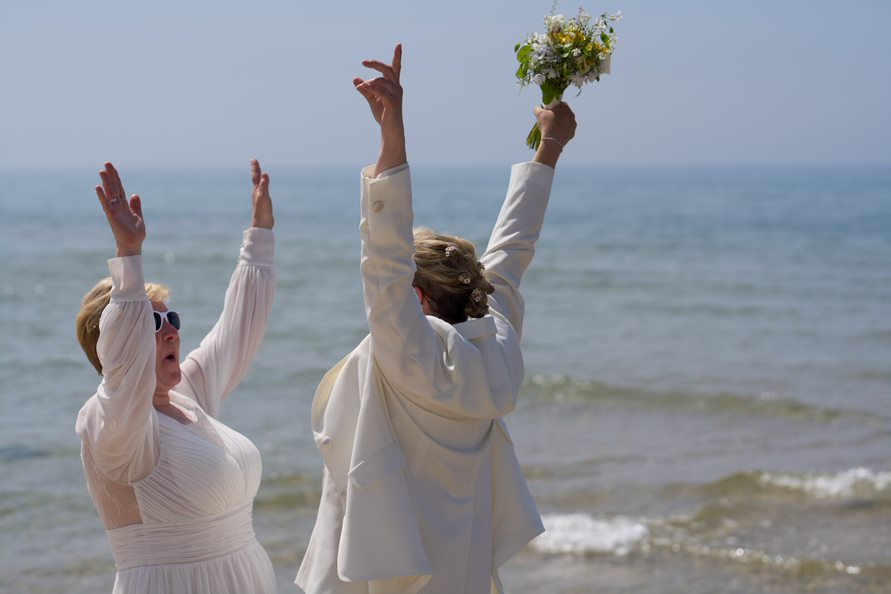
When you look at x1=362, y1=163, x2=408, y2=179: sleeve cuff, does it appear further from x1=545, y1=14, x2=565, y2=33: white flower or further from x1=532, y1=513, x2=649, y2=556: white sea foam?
x1=532, y1=513, x2=649, y2=556: white sea foam

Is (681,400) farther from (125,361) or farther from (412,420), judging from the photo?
(125,361)

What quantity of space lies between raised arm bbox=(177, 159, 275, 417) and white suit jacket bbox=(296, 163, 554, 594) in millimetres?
782

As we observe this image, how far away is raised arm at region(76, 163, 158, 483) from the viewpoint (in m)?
2.78

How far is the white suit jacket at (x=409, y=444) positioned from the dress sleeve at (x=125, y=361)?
1.55 ft

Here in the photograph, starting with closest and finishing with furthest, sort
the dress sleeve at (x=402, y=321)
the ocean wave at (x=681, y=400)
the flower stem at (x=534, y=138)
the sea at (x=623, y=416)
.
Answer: the dress sleeve at (x=402, y=321)
the flower stem at (x=534, y=138)
the sea at (x=623, y=416)
the ocean wave at (x=681, y=400)

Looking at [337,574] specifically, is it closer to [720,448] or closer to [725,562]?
[725,562]

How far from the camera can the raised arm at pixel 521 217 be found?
10.2ft

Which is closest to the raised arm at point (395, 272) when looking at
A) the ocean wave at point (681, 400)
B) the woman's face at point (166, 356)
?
the woman's face at point (166, 356)

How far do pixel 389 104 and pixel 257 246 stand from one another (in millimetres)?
1210

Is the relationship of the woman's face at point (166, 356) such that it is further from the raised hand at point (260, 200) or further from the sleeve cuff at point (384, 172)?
the sleeve cuff at point (384, 172)

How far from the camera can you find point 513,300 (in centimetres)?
311

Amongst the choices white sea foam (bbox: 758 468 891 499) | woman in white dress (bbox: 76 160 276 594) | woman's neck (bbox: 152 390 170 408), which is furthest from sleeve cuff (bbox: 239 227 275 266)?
white sea foam (bbox: 758 468 891 499)

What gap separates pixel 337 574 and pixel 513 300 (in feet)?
3.02

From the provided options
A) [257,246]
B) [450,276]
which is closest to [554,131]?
[450,276]
